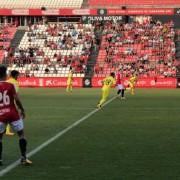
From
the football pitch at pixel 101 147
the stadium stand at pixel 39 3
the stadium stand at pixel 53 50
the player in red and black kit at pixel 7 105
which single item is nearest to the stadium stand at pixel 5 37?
the stadium stand at pixel 53 50

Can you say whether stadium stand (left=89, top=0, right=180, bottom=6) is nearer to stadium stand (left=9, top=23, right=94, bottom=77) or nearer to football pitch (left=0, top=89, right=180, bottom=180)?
stadium stand (left=9, top=23, right=94, bottom=77)

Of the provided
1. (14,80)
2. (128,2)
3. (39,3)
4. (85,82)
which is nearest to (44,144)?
(14,80)

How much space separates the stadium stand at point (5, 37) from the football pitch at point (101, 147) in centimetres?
3669

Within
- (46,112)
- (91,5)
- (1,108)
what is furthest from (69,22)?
(1,108)

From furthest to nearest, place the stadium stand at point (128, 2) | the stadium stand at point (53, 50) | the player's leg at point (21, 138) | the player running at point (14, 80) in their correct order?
the stadium stand at point (128, 2), the stadium stand at point (53, 50), the player running at point (14, 80), the player's leg at point (21, 138)

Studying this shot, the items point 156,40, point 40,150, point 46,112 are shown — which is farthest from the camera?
point 156,40

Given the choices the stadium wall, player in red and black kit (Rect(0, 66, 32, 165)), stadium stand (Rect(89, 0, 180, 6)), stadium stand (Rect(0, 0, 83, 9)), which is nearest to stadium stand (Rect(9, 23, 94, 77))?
the stadium wall

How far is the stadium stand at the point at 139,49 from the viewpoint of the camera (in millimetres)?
55125

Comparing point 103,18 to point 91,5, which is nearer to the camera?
point 103,18

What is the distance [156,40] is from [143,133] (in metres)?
43.5

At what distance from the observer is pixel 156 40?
59562mm

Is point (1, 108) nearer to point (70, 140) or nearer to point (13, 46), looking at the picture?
point (70, 140)

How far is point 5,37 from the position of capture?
6281 centimetres

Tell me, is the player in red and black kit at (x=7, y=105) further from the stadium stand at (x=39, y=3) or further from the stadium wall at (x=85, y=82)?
the stadium stand at (x=39, y=3)
